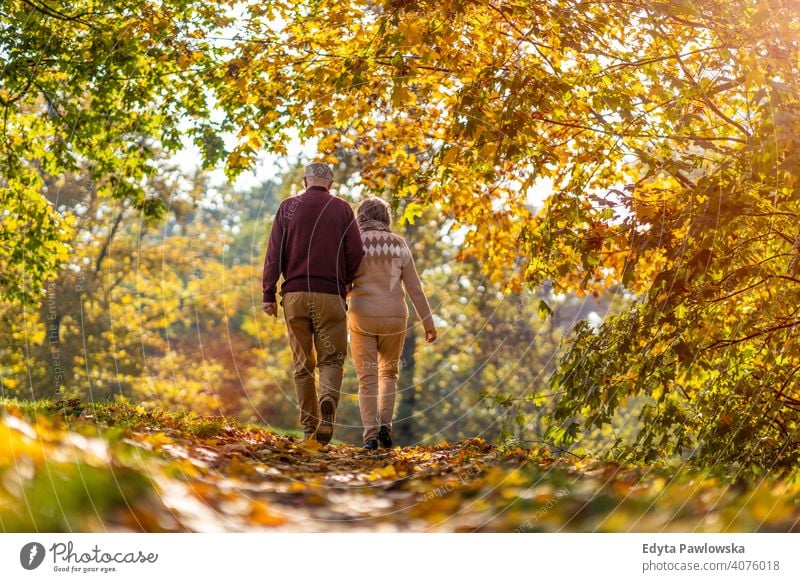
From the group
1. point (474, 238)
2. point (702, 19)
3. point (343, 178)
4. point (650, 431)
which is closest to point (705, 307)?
point (650, 431)

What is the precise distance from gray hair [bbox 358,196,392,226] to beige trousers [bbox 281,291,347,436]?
853mm

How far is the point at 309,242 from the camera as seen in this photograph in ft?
23.7

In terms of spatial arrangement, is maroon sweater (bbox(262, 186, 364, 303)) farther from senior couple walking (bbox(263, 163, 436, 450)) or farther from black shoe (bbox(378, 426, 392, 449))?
black shoe (bbox(378, 426, 392, 449))

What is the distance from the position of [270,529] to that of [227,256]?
37.3 metres

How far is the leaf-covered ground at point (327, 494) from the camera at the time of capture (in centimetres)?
356

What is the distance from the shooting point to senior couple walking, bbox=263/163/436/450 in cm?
730

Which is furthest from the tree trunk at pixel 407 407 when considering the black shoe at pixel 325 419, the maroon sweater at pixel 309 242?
the maroon sweater at pixel 309 242

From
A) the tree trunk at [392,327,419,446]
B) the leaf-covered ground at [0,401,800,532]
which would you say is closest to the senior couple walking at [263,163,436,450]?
the leaf-covered ground at [0,401,800,532]

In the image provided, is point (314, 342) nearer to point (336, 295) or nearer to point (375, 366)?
point (336, 295)

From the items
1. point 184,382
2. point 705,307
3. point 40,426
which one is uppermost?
point 705,307

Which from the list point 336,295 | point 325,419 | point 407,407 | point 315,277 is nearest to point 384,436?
point 325,419
